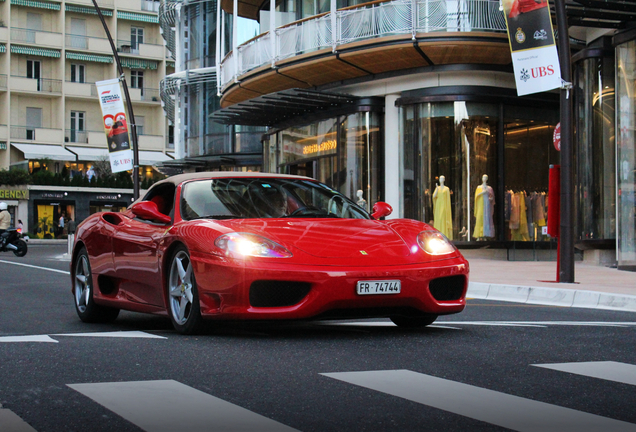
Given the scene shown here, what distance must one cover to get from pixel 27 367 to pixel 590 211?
15.1 meters

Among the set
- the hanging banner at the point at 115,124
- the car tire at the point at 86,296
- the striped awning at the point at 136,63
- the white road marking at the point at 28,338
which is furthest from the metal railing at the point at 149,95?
the white road marking at the point at 28,338

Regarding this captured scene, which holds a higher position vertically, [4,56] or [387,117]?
[4,56]

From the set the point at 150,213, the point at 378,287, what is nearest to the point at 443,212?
the point at 150,213

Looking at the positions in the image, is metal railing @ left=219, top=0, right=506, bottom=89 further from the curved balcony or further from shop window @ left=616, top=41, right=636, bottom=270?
shop window @ left=616, top=41, right=636, bottom=270

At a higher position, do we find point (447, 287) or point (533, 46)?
point (533, 46)

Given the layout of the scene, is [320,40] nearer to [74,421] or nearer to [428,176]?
[428,176]

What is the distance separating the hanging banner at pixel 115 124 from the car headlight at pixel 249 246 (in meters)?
21.6

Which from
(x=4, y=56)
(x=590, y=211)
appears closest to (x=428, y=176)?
(x=590, y=211)

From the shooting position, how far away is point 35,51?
6184 cm

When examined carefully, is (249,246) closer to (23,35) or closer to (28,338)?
(28,338)

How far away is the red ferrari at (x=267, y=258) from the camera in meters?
6.47

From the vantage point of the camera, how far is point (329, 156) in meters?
26.3

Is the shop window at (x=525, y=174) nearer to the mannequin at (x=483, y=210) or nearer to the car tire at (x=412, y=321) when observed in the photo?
the mannequin at (x=483, y=210)

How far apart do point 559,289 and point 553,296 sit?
0.41 ft
